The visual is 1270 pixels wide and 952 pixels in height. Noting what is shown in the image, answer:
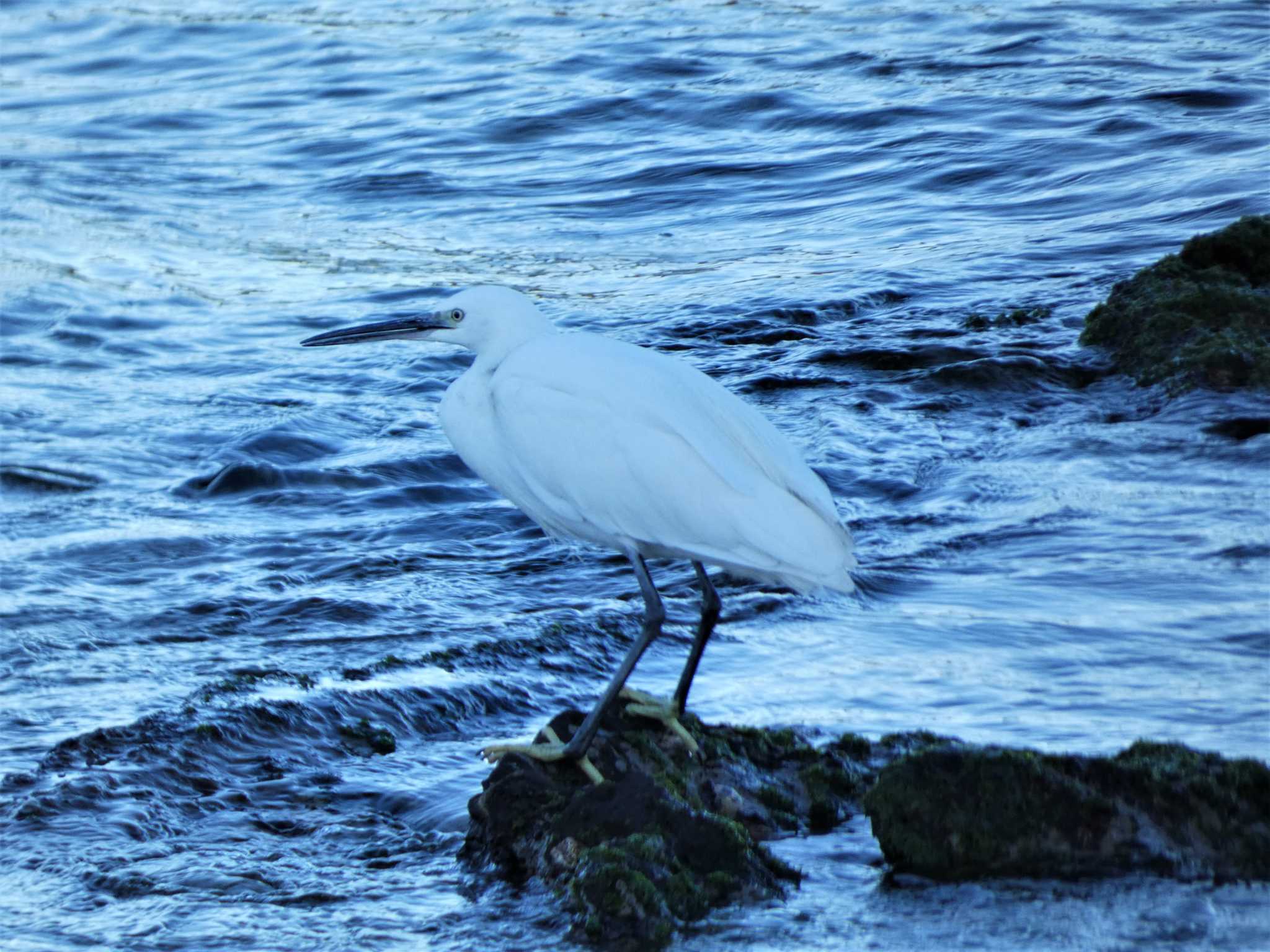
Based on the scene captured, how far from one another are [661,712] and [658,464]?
544 millimetres

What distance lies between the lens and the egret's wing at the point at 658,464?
139 inches

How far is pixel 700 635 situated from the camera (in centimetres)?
378

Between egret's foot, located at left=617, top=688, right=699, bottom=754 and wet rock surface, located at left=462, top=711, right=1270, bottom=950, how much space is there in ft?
0.76

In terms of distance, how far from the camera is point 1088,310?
7234mm

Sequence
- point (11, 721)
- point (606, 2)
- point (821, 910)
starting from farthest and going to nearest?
1. point (606, 2)
2. point (11, 721)
3. point (821, 910)

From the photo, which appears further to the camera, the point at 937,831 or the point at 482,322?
the point at 482,322

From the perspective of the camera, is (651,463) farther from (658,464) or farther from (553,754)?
(553,754)

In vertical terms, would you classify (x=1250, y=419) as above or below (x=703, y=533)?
below

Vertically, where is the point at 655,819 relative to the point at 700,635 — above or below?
below

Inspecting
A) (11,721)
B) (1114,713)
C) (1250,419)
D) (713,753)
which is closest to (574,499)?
(713,753)

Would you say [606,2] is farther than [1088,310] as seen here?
Yes

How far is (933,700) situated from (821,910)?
981 millimetres

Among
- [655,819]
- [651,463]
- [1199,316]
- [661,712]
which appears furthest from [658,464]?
[1199,316]

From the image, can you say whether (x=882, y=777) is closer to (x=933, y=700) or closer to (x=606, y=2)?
(x=933, y=700)
